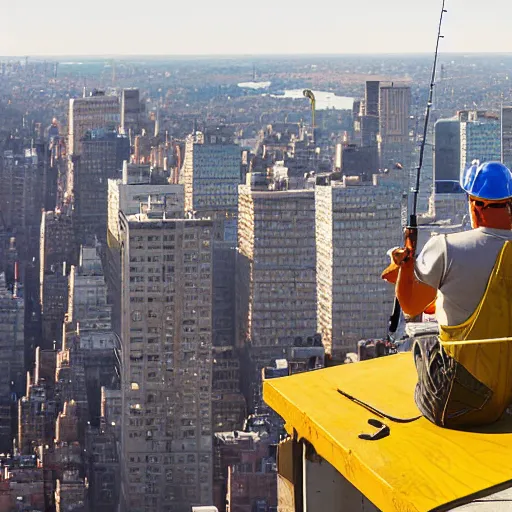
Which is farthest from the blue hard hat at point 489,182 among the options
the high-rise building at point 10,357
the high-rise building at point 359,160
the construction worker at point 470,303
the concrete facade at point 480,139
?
the high-rise building at point 359,160

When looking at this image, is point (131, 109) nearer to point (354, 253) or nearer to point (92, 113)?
point (92, 113)

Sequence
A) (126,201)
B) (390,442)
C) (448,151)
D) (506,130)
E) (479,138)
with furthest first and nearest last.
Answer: (126,201), (506,130), (479,138), (448,151), (390,442)

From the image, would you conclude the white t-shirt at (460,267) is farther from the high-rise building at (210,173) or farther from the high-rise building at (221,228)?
the high-rise building at (210,173)

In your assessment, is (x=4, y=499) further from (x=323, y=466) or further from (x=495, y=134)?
(x=323, y=466)

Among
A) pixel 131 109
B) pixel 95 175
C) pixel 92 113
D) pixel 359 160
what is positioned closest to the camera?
pixel 359 160

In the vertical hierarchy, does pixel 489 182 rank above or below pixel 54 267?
above

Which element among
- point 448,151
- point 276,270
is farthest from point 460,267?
point 276,270
